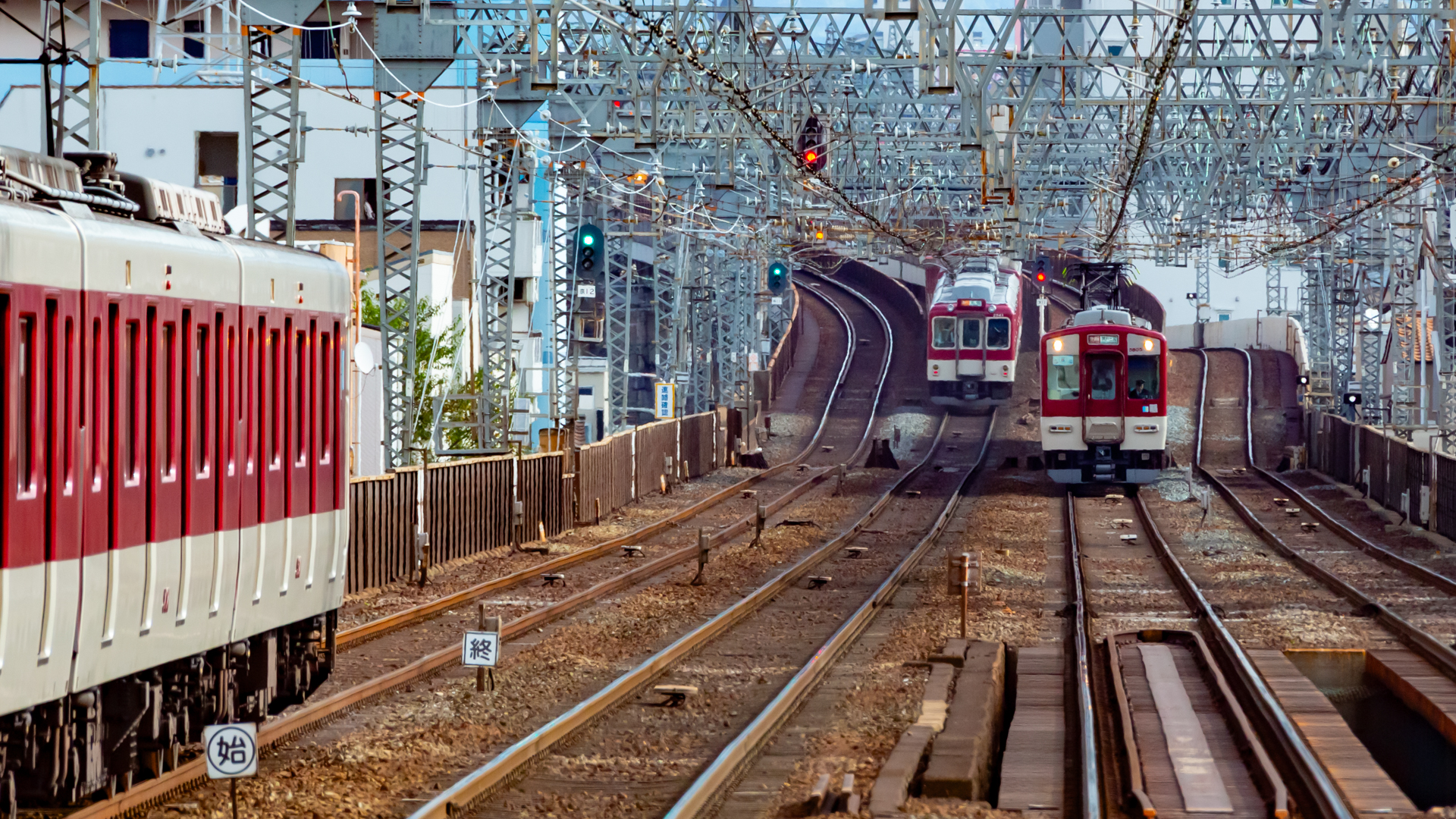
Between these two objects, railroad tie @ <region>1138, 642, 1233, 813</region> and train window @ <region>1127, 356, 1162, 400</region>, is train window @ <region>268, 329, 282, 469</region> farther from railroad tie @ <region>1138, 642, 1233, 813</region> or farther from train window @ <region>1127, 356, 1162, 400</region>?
train window @ <region>1127, 356, 1162, 400</region>

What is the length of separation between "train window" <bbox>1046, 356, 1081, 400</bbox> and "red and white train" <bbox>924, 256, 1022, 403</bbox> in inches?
651

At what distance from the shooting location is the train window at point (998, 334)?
54594mm

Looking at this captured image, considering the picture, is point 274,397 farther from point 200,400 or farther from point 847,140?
point 847,140

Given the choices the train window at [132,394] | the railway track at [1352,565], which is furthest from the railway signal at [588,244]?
the train window at [132,394]

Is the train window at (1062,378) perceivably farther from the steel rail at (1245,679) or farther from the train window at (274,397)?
the train window at (274,397)

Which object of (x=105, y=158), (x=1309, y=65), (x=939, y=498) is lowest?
(x=939, y=498)

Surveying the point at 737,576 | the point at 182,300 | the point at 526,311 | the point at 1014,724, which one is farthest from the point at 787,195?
the point at 182,300

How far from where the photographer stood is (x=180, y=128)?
51.0m

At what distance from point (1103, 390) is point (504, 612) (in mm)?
20929

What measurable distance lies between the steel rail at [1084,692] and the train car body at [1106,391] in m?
10.7

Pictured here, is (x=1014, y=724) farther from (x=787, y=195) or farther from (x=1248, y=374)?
(x=1248, y=374)

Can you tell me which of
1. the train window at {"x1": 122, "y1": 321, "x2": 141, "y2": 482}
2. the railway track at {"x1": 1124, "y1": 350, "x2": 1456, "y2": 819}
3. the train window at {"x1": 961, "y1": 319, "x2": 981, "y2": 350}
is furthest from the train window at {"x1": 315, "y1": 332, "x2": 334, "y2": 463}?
the train window at {"x1": 961, "y1": 319, "x2": 981, "y2": 350}

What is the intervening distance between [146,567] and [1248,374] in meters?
58.8

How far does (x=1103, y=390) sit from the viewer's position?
121 feet
